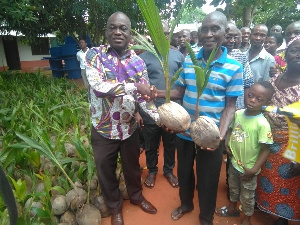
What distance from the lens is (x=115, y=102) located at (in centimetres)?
178

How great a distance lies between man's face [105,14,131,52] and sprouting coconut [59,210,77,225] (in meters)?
1.44

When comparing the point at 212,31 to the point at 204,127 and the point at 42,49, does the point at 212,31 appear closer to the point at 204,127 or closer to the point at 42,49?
the point at 204,127

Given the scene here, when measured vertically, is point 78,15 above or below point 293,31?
above

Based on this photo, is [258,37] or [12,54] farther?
[12,54]

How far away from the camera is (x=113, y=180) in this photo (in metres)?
2.00

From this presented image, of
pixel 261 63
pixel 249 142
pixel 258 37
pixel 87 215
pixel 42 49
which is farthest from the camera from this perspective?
pixel 42 49

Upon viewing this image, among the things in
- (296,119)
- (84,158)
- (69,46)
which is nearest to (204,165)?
(296,119)

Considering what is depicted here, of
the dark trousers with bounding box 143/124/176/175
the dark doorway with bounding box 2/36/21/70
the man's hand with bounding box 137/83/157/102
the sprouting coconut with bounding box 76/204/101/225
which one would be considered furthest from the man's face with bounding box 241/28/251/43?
the dark doorway with bounding box 2/36/21/70

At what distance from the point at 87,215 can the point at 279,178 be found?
1.59 meters

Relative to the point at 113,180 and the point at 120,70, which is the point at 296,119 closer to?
the point at 120,70

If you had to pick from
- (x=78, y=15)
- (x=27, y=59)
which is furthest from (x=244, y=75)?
(x=27, y=59)

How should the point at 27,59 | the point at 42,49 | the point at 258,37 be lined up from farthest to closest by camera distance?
the point at 42,49 → the point at 27,59 → the point at 258,37

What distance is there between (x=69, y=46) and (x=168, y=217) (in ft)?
31.1

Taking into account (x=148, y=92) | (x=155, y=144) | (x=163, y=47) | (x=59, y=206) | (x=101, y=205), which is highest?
(x=163, y=47)
